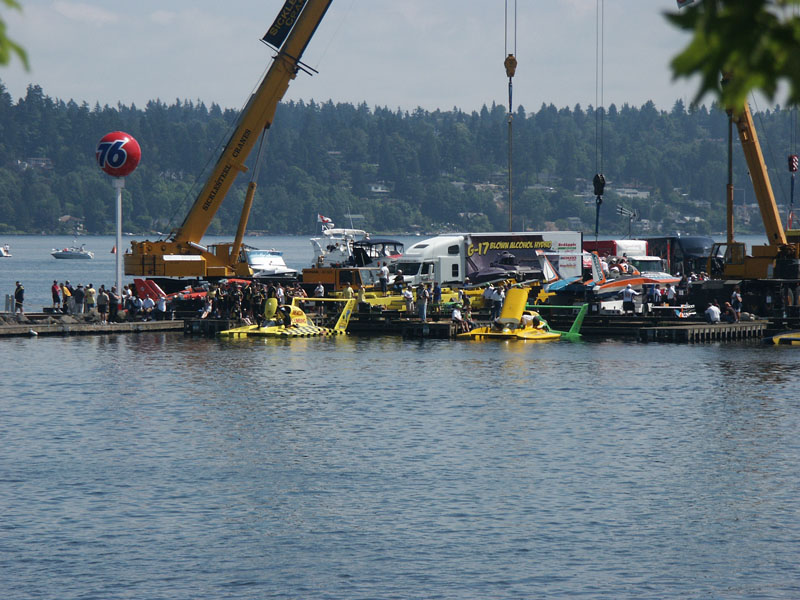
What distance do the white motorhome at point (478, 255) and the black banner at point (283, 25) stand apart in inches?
501

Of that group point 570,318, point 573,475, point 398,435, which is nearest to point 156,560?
point 573,475

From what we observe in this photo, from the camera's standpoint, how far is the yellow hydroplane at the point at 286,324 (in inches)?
2177

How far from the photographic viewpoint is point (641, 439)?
3002 cm

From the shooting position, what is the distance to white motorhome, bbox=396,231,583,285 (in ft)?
200

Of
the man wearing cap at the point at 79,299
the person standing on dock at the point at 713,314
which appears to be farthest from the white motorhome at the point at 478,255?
the man wearing cap at the point at 79,299

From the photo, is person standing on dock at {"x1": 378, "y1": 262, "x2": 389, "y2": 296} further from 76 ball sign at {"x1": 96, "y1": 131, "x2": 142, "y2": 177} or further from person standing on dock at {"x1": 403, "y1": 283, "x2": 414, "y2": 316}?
76 ball sign at {"x1": 96, "y1": 131, "x2": 142, "y2": 177}

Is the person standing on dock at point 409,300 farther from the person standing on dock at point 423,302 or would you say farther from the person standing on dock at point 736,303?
the person standing on dock at point 736,303

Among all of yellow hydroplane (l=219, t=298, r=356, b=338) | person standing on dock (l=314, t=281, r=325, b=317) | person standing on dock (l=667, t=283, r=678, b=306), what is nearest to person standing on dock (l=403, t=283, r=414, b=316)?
yellow hydroplane (l=219, t=298, r=356, b=338)

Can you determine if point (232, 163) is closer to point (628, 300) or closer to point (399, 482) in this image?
point (628, 300)

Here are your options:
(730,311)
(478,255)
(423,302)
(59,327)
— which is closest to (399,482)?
(423,302)

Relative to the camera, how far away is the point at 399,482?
2462 centimetres

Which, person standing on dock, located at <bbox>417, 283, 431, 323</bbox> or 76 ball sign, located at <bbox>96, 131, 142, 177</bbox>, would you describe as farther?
76 ball sign, located at <bbox>96, 131, 142, 177</bbox>

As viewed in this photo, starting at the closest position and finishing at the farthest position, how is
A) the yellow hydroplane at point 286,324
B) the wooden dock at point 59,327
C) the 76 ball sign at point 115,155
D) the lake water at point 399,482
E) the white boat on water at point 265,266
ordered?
the lake water at point 399,482, the wooden dock at point 59,327, the yellow hydroplane at point 286,324, the 76 ball sign at point 115,155, the white boat on water at point 265,266

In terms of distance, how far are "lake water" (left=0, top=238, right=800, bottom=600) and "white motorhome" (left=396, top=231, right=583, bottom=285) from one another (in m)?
A: 16.6
